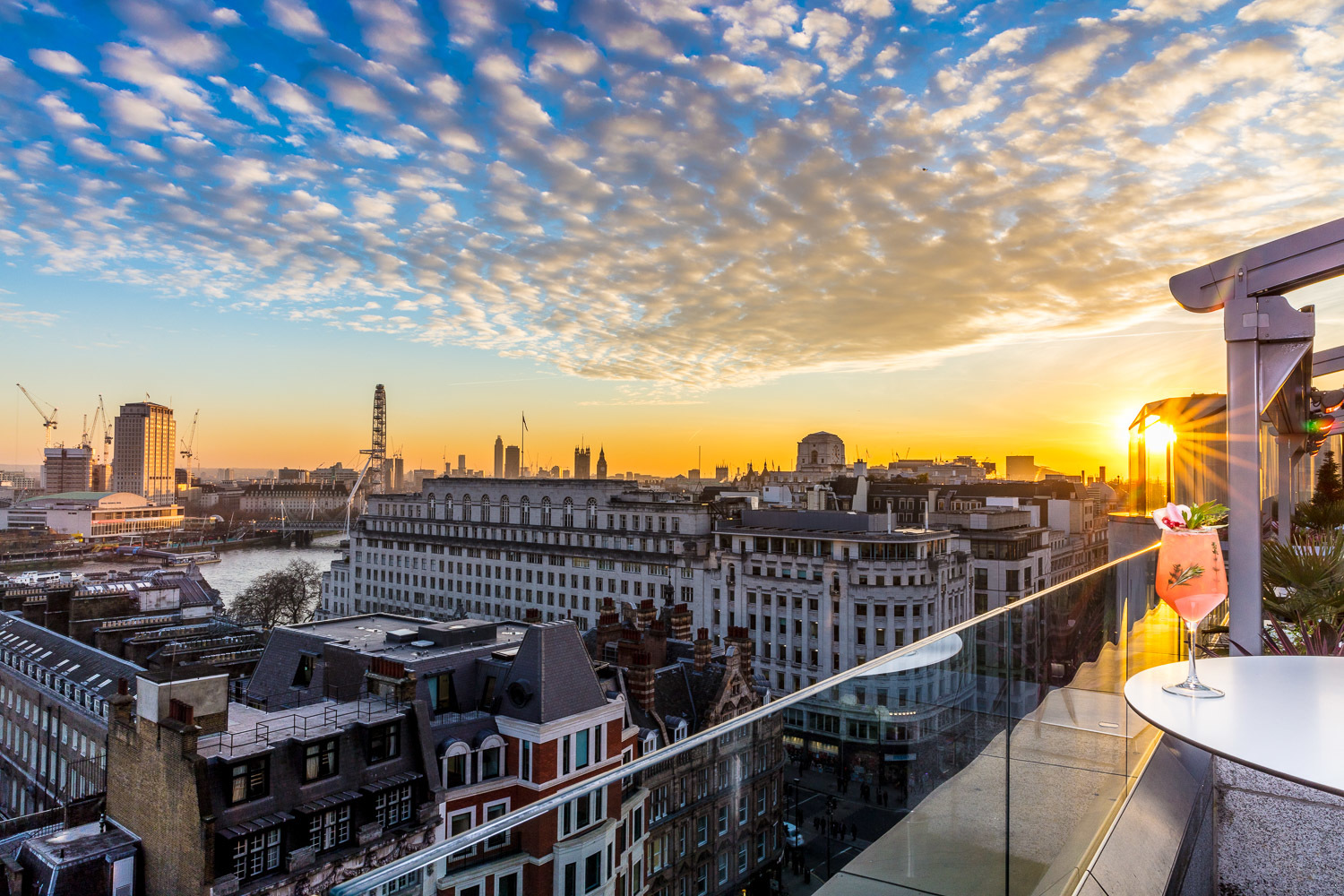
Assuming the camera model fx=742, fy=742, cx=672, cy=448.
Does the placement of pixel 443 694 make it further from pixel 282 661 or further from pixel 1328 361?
pixel 1328 361

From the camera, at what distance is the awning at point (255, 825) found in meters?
11.1

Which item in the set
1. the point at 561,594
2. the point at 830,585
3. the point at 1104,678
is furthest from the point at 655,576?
the point at 1104,678

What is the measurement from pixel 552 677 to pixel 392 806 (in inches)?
134

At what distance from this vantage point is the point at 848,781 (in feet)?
9.61

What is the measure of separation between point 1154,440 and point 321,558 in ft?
409

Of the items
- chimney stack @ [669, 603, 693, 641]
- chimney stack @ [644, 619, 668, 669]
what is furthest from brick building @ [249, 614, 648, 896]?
chimney stack @ [669, 603, 693, 641]

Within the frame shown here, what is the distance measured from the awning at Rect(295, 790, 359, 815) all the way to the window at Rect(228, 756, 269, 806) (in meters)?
0.68

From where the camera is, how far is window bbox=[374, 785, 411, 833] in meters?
12.6

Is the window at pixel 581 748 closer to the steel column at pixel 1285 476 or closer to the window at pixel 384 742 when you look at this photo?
the window at pixel 384 742

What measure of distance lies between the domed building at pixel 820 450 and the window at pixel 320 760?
113 metres

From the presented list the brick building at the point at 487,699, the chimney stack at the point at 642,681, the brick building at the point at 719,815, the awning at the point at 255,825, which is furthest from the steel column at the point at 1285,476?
the awning at the point at 255,825

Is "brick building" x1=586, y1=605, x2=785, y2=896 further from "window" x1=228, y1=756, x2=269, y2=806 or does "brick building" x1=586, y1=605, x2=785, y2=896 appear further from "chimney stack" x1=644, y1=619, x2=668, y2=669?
"chimney stack" x1=644, y1=619, x2=668, y2=669

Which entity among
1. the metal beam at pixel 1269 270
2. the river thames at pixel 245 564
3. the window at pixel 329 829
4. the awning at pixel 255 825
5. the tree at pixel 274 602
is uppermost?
the metal beam at pixel 1269 270

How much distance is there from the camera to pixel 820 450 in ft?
417
